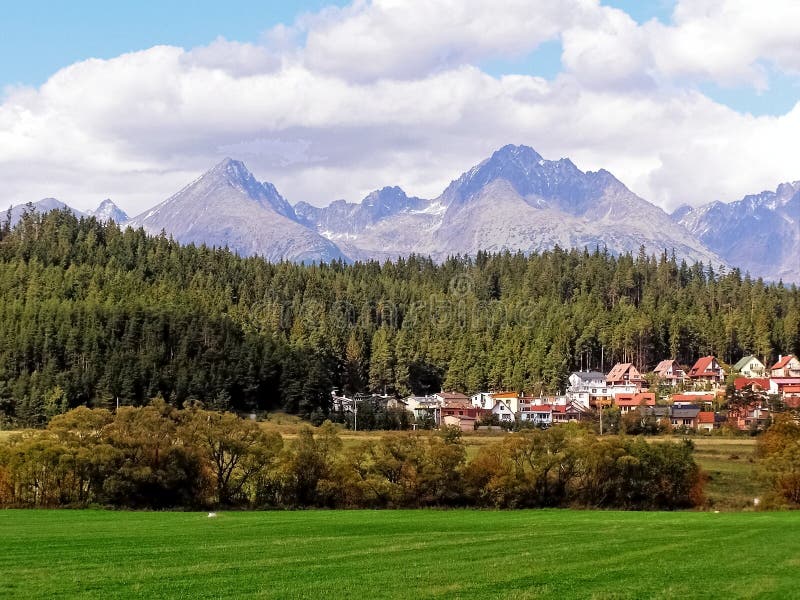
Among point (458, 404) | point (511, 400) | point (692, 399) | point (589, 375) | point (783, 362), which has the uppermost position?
point (783, 362)

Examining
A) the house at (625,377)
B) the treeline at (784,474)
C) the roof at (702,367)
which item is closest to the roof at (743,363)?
the roof at (702,367)

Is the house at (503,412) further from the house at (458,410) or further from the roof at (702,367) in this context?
the roof at (702,367)

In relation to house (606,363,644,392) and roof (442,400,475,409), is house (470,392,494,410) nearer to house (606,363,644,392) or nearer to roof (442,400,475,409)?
roof (442,400,475,409)

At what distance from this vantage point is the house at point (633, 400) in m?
151

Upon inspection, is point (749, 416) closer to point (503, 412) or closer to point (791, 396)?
point (791, 396)

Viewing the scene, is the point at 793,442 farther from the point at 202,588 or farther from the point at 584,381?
the point at 584,381

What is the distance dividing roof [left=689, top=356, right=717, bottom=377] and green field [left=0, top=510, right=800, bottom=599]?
411 ft

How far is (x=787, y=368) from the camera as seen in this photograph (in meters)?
168

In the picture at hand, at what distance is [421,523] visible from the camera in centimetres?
5275

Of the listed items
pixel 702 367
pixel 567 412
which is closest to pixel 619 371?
pixel 702 367

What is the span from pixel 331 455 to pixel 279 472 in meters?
4.49

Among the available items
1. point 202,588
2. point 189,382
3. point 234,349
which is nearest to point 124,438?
point 202,588

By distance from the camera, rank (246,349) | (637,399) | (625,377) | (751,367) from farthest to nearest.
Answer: (625,377) → (751,367) → (246,349) → (637,399)

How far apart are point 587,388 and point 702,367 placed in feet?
72.5
